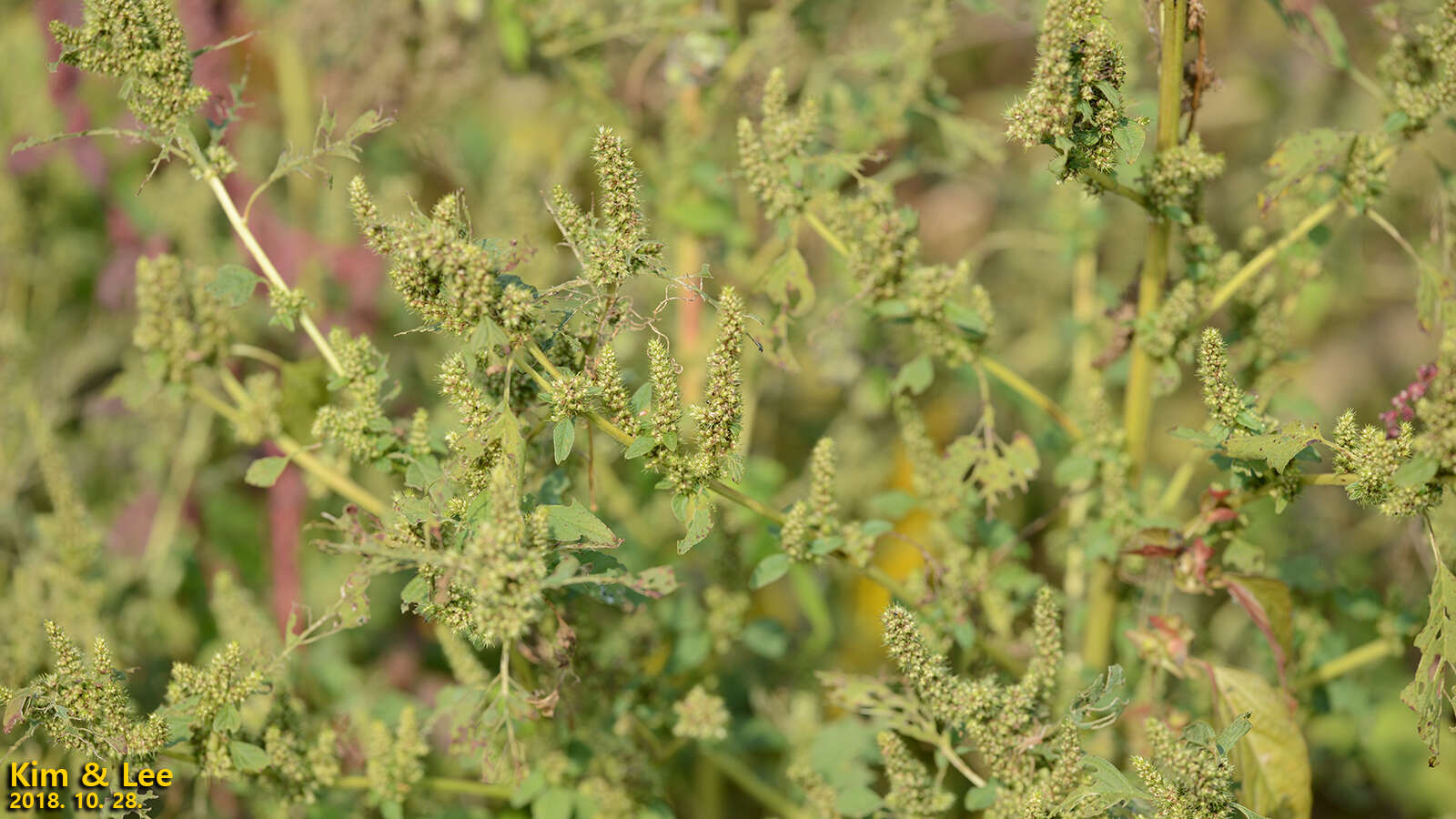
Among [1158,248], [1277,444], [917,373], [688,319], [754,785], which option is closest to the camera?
[1277,444]

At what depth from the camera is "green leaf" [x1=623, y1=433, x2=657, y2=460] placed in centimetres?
121

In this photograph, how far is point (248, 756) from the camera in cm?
137

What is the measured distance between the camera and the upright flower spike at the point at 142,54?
1.33 meters

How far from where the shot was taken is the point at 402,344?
108 inches

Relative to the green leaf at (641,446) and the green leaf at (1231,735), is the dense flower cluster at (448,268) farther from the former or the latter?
the green leaf at (1231,735)

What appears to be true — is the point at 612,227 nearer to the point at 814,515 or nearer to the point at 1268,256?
the point at 814,515

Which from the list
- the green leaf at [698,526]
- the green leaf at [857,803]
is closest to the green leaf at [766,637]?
the green leaf at [857,803]

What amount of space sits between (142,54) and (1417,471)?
1389mm

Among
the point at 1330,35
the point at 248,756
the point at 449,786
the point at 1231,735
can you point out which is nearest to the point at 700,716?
the point at 449,786

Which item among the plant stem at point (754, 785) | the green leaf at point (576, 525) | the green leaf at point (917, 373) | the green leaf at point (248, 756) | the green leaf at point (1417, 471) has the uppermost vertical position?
the green leaf at point (1417, 471)

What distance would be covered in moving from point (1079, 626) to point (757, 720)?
581 mm

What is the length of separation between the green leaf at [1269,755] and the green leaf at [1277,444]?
0.38 metres

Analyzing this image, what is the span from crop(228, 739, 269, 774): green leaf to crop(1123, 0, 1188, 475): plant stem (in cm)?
116

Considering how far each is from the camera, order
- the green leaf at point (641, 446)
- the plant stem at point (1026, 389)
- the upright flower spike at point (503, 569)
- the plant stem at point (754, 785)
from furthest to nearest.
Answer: the plant stem at point (754, 785)
the plant stem at point (1026, 389)
the green leaf at point (641, 446)
the upright flower spike at point (503, 569)
